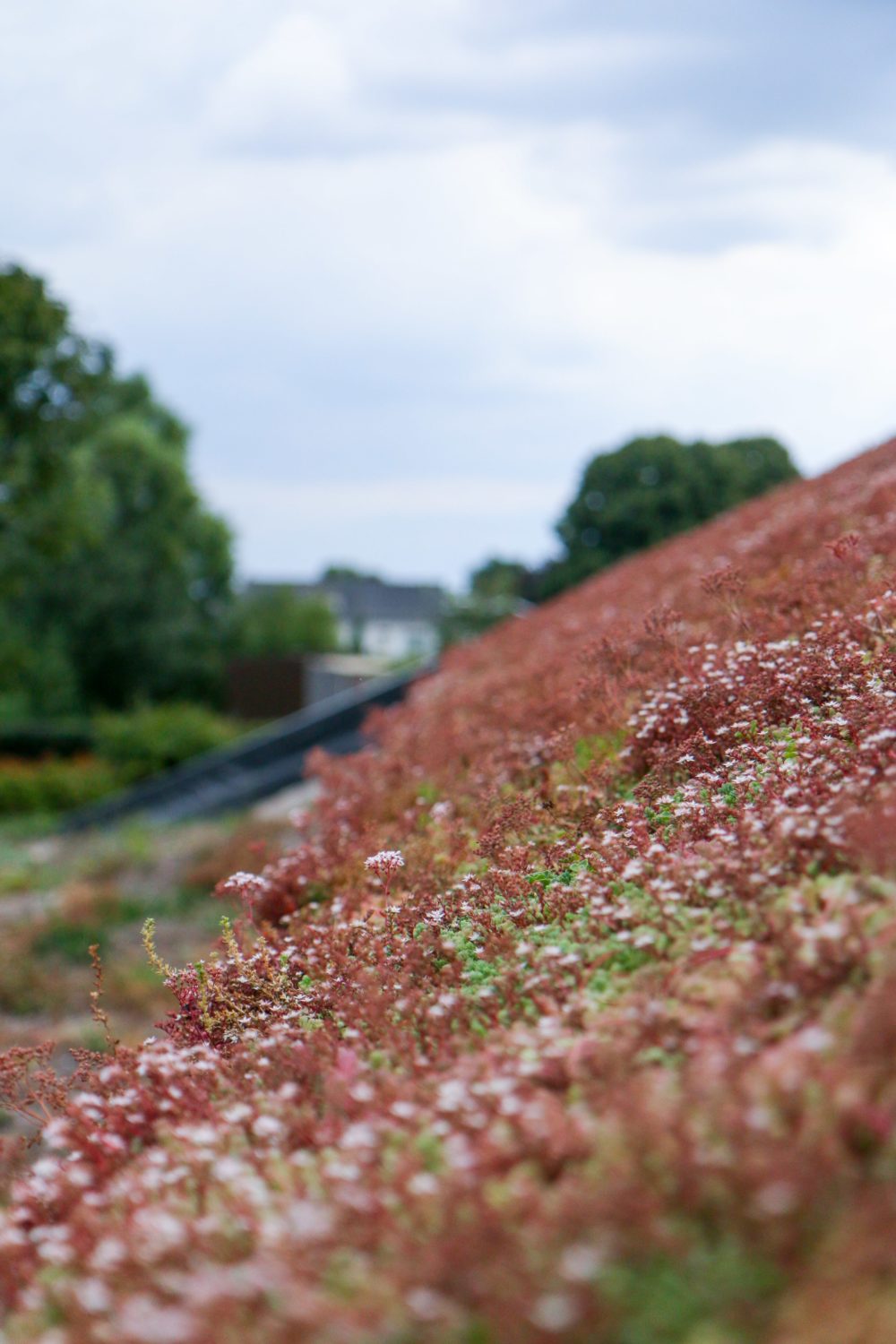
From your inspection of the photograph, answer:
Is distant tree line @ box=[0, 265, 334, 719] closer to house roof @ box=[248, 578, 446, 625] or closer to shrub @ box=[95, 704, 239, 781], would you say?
shrub @ box=[95, 704, 239, 781]

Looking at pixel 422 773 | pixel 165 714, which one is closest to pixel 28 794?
pixel 165 714

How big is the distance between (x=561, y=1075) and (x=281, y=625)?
143ft

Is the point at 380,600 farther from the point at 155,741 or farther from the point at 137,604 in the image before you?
the point at 155,741

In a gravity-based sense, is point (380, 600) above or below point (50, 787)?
above

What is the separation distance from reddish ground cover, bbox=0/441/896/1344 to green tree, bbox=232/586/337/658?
38800 mm

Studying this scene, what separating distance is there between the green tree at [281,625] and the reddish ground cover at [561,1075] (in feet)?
127

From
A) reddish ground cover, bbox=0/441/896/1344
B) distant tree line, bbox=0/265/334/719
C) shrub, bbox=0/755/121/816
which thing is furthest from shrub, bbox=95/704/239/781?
reddish ground cover, bbox=0/441/896/1344

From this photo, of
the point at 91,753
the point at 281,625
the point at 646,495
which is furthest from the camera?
the point at 281,625

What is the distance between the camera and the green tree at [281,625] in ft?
147

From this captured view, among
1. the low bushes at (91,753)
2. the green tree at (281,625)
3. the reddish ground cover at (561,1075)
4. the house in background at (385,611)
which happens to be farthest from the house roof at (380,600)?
the reddish ground cover at (561,1075)

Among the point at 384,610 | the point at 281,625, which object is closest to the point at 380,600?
the point at 384,610

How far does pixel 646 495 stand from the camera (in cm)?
3500

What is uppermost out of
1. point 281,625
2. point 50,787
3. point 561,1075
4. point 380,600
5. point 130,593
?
point 380,600

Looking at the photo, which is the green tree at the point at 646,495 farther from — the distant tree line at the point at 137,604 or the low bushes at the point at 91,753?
the distant tree line at the point at 137,604
